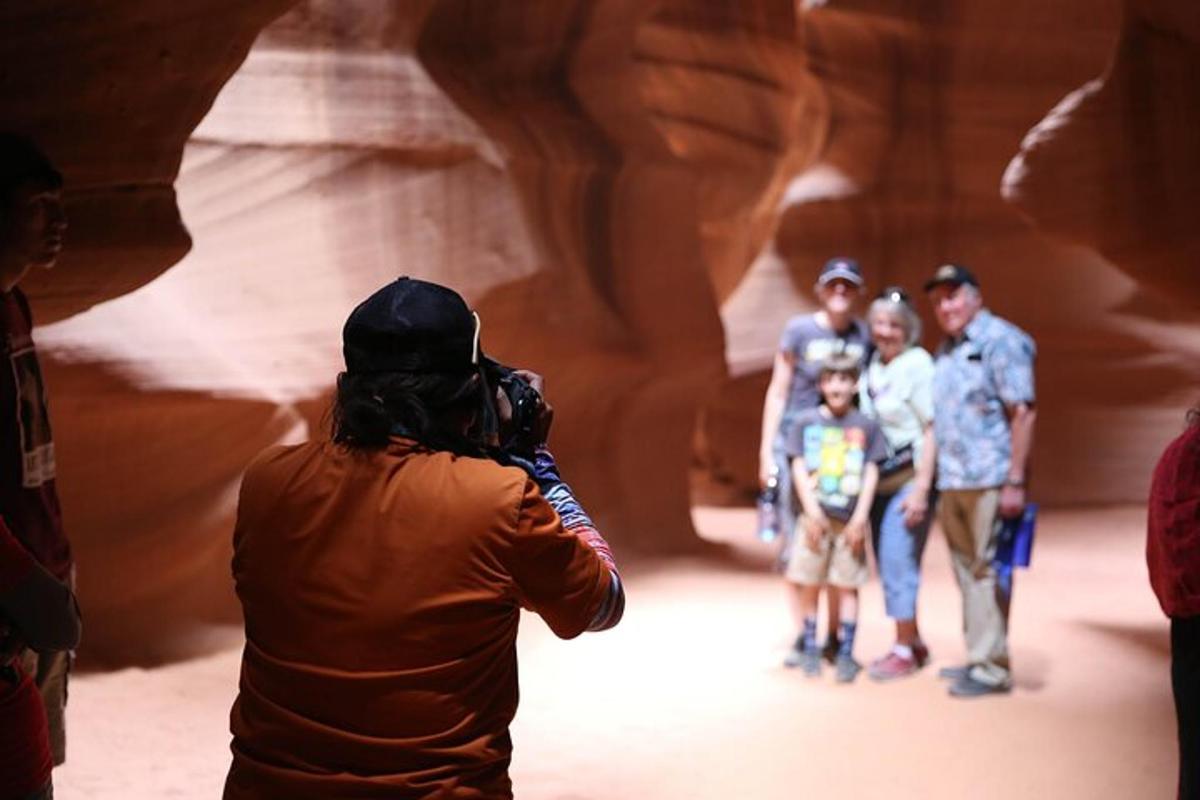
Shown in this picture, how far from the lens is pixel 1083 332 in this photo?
11.0 metres

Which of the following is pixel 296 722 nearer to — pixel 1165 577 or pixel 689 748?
pixel 1165 577

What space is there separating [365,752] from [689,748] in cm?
322

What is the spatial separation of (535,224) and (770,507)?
6.88 ft

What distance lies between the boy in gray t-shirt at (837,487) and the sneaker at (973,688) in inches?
17.4

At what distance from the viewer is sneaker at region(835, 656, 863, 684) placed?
609 cm

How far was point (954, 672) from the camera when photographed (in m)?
6.10

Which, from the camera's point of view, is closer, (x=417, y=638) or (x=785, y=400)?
(x=417, y=638)

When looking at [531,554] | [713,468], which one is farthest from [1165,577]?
[713,468]

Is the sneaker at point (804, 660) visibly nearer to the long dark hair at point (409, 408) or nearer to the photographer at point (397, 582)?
the photographer at point (397, 582)

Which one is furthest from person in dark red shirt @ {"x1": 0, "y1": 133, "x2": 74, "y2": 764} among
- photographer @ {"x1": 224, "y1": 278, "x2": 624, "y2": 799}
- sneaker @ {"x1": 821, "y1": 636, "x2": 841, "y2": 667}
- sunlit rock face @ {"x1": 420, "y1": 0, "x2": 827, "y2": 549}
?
sunlit rock face @ {"x1": 420, "y1": 0, "x2": 827, "y2": 549}

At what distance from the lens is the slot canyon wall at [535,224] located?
4145 mm

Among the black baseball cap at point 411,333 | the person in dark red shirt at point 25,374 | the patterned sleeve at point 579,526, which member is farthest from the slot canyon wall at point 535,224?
the patterned sleeve at point 579,526

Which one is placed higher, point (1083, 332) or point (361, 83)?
point (361, 83)

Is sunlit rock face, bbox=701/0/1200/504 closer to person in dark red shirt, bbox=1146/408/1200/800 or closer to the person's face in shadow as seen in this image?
person in dark red shirt, bbox=1146/408/1200/800
